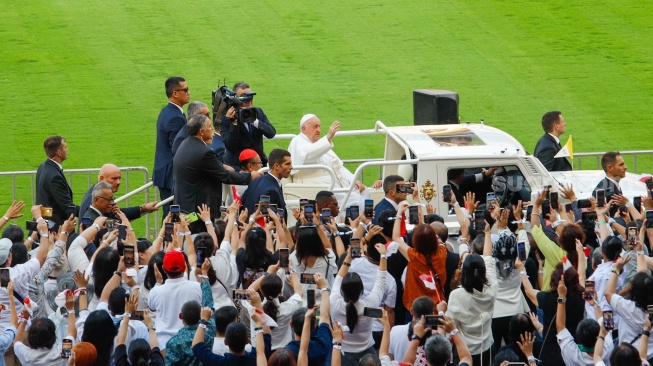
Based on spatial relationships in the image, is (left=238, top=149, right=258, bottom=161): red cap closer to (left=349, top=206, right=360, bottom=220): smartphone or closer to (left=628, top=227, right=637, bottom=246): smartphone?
(left=349, top=206, right=360, bottom=220): smartphone

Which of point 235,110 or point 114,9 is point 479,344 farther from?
point 114,9

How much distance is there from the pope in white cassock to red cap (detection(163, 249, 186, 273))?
4.08 metres

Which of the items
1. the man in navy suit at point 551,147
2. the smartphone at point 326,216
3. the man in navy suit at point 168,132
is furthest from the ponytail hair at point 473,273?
the man in navy suit at point 551,147

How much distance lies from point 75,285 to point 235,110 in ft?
13.2

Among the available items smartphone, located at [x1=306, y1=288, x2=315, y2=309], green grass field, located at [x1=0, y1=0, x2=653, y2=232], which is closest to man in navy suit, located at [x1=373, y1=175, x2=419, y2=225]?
smartphone, located at [x1=306, y1=288, x2=315, y2=309]

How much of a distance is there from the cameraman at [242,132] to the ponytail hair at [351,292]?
181 inches

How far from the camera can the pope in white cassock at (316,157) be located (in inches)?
525

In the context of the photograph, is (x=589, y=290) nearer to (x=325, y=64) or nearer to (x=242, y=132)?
(x=242, y=132)

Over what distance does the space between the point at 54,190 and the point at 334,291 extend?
483 cm

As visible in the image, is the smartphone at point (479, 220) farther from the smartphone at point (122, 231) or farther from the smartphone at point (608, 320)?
the smartphone at point (122, 231)

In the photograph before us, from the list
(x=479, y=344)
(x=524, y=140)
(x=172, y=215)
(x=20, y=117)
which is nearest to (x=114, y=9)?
(x=20, y=117)

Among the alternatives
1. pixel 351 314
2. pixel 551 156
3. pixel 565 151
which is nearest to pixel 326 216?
pixel 351 314

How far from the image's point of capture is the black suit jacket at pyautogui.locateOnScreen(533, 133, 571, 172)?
14656mm

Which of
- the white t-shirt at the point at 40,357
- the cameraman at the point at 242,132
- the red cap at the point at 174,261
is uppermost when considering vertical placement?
the cameraman at the point at 242,132
